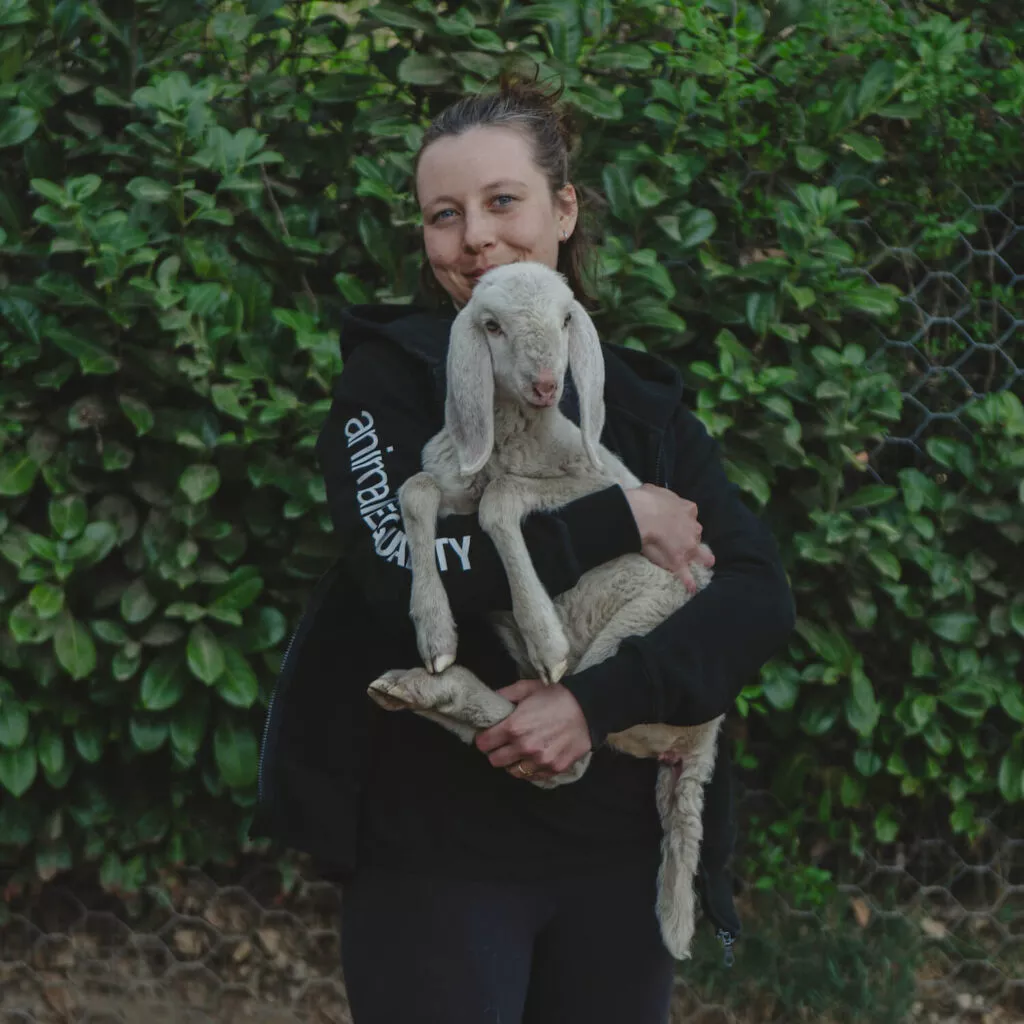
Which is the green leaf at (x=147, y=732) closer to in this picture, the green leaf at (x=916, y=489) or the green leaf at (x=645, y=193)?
the green leaf at (x=645, y=193)

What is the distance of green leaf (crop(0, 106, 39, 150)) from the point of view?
3182mm

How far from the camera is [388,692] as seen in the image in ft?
5.78

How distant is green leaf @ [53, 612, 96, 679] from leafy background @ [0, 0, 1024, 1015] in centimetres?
1

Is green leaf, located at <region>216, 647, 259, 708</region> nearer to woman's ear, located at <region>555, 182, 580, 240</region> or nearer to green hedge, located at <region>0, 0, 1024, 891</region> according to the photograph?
green hedge, located at <region>0, 0, 1024, 891</region>

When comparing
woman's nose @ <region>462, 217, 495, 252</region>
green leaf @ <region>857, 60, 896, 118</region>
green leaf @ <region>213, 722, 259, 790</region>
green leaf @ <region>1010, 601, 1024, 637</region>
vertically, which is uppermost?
woman's nose @ <region>462, 217, 495, 252</region>

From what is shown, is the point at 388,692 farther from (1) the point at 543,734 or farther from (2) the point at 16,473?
(2) the point at 16,473

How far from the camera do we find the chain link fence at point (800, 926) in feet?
12.1

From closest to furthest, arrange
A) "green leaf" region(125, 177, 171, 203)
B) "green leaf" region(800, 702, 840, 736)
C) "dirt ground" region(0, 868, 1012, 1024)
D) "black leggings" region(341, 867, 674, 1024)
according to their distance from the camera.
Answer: "black leggings" region(341, 867, 674, 1024) < "green leaf" region(125, 177, 171, 203) < "green leaf" region(800, 702, 840, 736) < "dirt ground" region(0, 868, 1012, 1024)

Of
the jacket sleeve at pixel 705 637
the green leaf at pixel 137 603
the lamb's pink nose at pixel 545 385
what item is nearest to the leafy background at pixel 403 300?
the green leaf at pixel 137 603

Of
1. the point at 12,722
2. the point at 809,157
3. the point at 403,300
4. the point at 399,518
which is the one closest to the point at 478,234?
the point at 399,518

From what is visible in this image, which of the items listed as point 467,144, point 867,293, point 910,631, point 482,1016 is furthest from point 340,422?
point 910,631

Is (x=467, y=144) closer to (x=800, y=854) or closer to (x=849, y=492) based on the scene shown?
(x=849, y=492)

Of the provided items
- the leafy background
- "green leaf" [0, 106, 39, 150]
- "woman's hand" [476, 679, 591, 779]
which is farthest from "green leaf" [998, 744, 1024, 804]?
"green leaf" [0, 106, 39, 150]

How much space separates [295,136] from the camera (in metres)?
3.44
